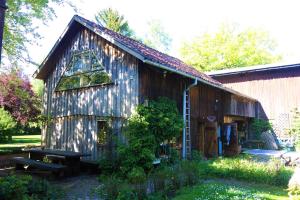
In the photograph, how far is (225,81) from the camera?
2520cm

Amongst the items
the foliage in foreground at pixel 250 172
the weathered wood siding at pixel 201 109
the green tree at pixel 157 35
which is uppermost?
the green tree at pixel 157 35

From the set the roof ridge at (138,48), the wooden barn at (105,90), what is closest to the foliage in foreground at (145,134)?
the wooden barn at (105,90)

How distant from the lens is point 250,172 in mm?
10125

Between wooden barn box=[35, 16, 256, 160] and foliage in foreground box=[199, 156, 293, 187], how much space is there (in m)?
2.39

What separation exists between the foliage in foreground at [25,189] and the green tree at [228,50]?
36.7 meters

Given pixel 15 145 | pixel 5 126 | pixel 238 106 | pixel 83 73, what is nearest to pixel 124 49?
pixel 83 73

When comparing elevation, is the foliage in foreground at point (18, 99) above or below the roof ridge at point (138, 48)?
below

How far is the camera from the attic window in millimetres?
12366

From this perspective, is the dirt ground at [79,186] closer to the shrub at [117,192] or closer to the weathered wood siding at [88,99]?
the shrub at [117,192]

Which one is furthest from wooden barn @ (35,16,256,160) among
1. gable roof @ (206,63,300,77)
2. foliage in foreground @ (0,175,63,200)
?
gable roof @ (206,63,300,77)

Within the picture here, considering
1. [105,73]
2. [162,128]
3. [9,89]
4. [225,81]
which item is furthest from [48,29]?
[225,81]

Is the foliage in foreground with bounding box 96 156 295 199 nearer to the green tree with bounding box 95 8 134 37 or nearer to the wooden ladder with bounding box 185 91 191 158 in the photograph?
the wooden ladder with bounding box 185 91 191 158

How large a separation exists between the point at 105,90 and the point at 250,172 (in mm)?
6786

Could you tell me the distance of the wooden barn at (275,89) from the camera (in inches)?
856
